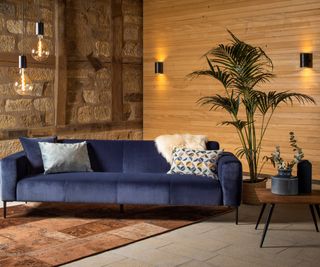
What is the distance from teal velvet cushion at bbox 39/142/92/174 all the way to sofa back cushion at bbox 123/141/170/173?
410 mm

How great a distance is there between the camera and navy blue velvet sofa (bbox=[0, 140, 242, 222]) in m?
4.52

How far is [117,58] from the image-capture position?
26.1ft

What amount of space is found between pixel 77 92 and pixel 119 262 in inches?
170

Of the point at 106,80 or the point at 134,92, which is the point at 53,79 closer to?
the point at 106,80

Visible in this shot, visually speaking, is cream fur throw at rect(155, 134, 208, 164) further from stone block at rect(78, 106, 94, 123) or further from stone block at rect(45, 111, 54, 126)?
stone block at rect(78, 106, 94, 123)

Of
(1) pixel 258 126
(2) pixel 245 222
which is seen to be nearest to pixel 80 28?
(1) pixel 258 126

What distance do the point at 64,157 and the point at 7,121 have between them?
1983 mm

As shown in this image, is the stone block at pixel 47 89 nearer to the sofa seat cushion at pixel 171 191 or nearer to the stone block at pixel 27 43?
the stone block at pixel 27 43

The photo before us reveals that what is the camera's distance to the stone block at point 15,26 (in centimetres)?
654

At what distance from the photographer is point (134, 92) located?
8289 millimetres

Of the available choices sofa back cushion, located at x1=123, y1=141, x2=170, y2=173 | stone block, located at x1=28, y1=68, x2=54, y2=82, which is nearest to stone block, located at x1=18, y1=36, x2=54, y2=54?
stone block, located at x1=28, y1=68, x2=54, y2=82

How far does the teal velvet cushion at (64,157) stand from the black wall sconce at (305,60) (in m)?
3.07

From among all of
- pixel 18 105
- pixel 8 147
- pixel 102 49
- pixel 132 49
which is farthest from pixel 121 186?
pixel 132 49

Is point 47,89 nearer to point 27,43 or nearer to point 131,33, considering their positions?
point 27,43
